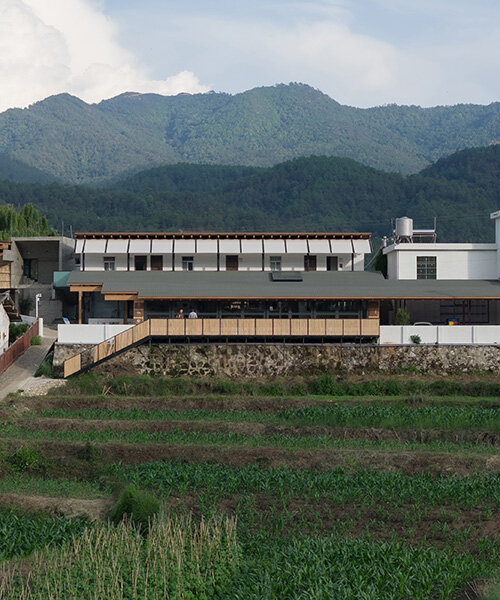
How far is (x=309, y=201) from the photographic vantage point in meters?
120

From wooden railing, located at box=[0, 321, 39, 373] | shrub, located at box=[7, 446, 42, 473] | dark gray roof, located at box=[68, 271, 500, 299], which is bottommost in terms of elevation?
shrub, located at box=[7, 446, 42, 473]

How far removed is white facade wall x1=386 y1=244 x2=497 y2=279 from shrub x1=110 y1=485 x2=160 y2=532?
30576mm

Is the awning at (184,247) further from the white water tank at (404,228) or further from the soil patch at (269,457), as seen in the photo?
the soil patch at (269,457)

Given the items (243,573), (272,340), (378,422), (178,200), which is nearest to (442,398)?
(378,422)

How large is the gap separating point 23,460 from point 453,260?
30.2 m

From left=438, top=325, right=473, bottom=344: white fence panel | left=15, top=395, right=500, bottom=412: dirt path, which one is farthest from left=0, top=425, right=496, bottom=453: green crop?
left=438, top=325, right=473, bottom=344: white fence panel

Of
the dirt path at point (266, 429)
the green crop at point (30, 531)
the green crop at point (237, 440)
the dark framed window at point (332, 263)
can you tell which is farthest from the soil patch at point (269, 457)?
the dark framed window at point (332, 263)

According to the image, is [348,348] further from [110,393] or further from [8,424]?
[8,424]

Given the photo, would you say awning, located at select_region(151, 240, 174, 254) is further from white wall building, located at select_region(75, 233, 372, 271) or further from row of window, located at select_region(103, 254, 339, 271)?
row of window, located at select_region(103, 254, 339, 271)

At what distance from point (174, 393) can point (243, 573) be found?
66.8 feet

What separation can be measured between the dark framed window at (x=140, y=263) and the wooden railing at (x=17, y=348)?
7.16 meters

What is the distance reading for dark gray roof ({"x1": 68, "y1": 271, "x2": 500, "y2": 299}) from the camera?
40531mm

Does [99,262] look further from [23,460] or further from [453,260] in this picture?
[23,460]

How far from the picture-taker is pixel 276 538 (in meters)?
17.1
